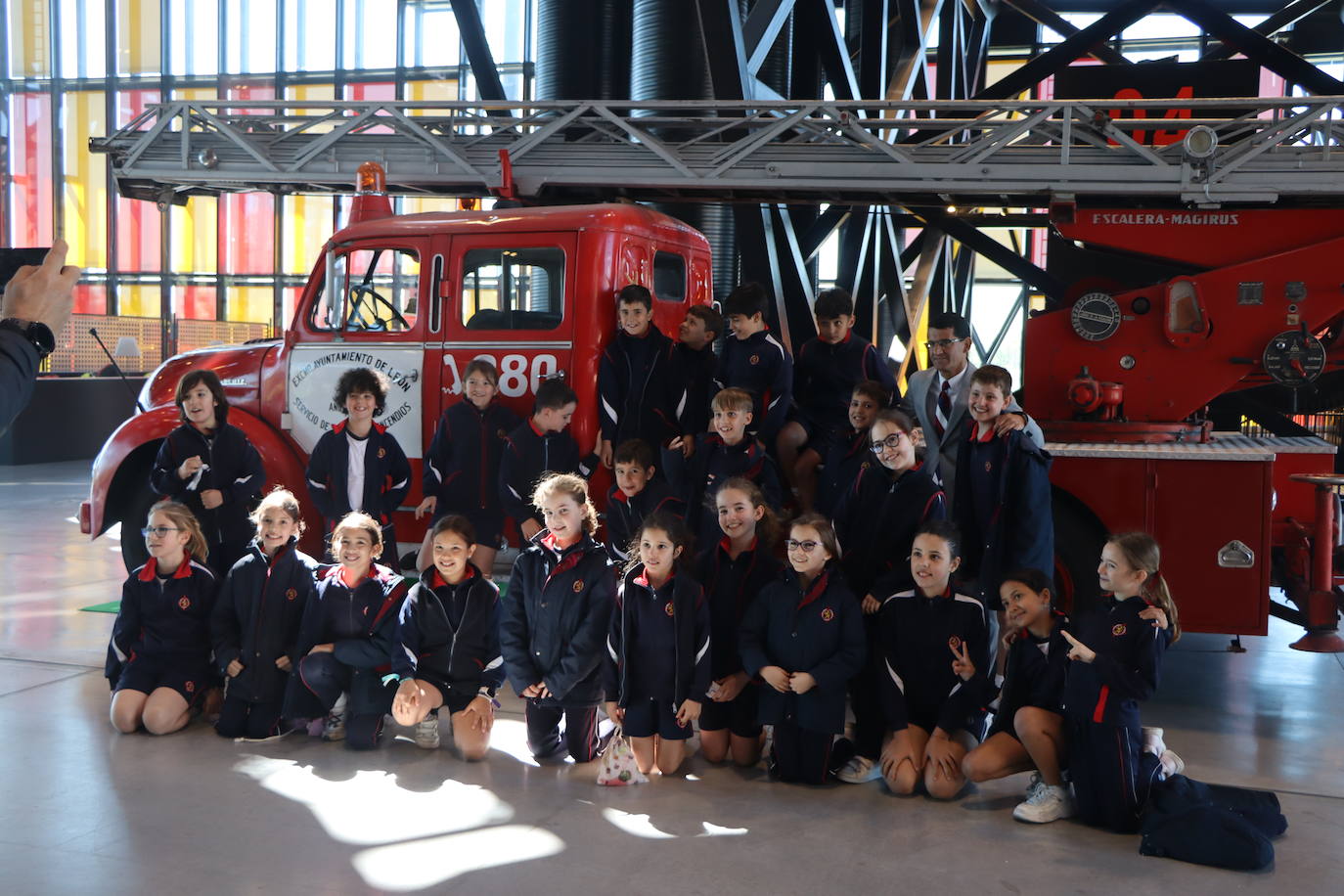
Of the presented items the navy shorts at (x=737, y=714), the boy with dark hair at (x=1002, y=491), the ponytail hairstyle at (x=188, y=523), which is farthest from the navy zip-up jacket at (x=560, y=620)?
the boy with dark hair at (x=1002, y=491)

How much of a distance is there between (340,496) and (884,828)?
3.38 metres

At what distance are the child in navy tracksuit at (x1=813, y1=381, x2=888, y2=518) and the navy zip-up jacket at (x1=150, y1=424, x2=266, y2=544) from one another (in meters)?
3.11

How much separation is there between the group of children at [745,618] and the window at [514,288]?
603 millimetres

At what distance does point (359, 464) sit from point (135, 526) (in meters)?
1.72

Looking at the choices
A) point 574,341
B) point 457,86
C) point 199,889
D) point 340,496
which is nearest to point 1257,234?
point 574,341

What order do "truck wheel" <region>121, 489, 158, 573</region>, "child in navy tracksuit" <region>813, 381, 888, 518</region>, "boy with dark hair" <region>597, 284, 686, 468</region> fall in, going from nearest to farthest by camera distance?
1. "child in navy tracksuit" <region>813, 381, 888, 518</region>
2. "boy with dark hair" <region>597, 284, 686, 468</region>
3. "truck wheel" <region>121, 489, 158, 573</region>

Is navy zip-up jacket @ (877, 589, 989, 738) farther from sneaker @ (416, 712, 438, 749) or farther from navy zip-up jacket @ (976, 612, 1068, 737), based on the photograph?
sneaker @ (416, 712, 438, 749)

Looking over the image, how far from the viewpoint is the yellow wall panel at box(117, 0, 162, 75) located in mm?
26281

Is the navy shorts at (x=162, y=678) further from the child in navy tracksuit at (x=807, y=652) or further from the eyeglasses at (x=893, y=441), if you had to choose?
the eyeglasses at (x=893, y=441)

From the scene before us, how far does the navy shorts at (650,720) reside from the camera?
4621 mm

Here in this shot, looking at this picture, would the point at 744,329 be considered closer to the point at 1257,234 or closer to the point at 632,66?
the point at 1257,234

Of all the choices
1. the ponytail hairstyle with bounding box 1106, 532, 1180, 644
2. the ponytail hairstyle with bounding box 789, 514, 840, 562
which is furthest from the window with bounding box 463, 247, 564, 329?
the ponytail hairstyle with bounding box 1106, 532, 1180, 644

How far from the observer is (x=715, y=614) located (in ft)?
16.2

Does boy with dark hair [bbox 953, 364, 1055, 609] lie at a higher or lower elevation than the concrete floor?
higher
